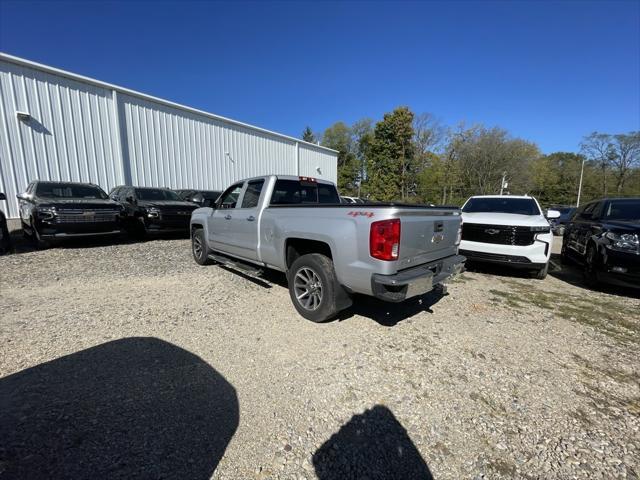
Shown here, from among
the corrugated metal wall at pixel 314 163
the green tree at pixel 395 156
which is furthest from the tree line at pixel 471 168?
the corrugated metal wall at pixel 314 163

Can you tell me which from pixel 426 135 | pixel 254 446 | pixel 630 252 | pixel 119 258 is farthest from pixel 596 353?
pixel 426 135

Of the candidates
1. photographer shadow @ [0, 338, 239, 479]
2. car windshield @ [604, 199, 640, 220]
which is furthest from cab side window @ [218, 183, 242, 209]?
car windshield @ [604, 199, 640, 220]

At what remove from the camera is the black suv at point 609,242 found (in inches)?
187

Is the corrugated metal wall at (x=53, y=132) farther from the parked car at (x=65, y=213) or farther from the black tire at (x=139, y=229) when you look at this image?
the black tire at (x=139, y=229)

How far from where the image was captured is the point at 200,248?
6.46 meters

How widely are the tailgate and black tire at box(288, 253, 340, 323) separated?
2.87ft

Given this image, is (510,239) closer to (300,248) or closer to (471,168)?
(300,248)

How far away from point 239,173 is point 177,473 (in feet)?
61.8

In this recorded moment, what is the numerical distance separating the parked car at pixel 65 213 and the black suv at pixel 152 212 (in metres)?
0.78

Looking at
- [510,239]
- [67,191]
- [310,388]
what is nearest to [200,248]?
[310,388]

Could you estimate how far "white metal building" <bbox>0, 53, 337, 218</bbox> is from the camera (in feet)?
35.2

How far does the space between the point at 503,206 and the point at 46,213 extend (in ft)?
35.4

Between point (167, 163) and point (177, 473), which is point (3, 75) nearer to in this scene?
point (167, 163)

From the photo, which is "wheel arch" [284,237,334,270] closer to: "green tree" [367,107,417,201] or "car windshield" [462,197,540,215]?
"car windshield" [462,197,540,215]
